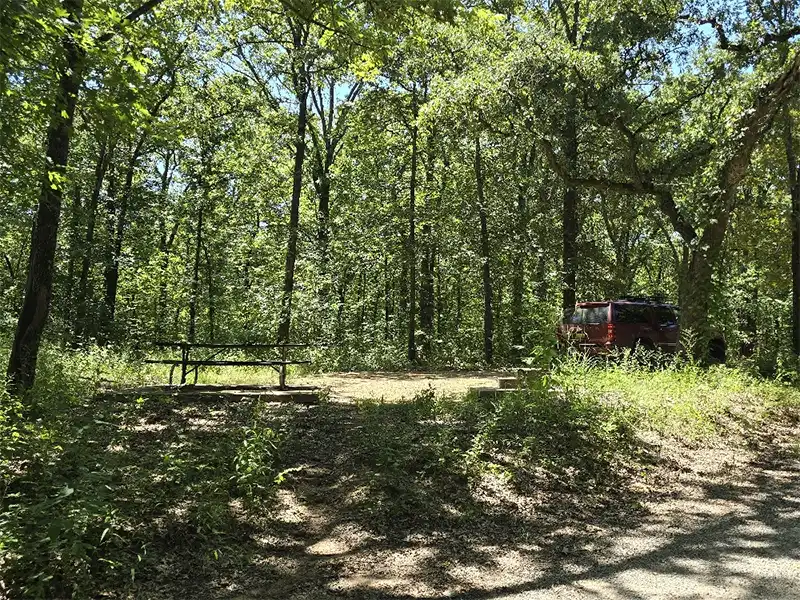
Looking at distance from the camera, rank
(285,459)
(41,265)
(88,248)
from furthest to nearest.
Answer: (88,248) → (41,265) → (285,459)

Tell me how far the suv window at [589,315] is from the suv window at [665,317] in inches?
66.5

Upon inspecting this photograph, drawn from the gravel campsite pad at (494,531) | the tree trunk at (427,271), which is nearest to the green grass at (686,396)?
the gravel campsite pad at (494,531)

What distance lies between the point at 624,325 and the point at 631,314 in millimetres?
391

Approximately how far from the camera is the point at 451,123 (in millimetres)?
17578

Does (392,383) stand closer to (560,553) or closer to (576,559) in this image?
(560,553)

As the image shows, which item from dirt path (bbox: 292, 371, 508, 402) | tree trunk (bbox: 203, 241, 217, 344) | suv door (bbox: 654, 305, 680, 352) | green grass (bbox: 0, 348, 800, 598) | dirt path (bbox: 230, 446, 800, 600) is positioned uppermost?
tree trunk (bbox: 203, 241, 217, 344)

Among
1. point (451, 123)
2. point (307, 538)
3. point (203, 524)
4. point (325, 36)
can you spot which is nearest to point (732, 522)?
point (307, 538)

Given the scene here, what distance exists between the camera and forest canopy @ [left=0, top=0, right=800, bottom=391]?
29.7 feet

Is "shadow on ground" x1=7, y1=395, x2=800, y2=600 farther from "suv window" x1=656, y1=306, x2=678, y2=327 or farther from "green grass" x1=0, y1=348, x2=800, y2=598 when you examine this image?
"suv window" x1=656, y1=306, x2=678, y2=327

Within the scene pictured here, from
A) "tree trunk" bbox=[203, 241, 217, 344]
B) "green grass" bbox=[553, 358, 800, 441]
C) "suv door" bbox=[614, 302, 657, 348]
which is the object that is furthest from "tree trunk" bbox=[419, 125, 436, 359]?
"green grass" bbox=[553, 358, 800, 441]

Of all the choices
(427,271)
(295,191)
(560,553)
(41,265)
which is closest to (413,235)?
(427,271)

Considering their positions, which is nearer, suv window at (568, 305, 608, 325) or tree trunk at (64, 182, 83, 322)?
suv window at (568, 305, 608, 325)

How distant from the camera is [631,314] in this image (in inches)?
595

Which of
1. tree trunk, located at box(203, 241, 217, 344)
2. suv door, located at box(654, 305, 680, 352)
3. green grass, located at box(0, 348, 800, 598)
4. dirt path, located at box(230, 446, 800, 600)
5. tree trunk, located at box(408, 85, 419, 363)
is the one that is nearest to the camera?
dirt path, located at box(230, 446, 800, 600)
